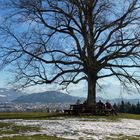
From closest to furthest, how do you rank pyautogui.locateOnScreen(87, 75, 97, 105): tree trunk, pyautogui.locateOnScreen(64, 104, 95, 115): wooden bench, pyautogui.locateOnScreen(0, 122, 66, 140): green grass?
pyautogui.locateOnScreen(0, 122, 66, 140): green grass < pyautogui.locateOnScreen(64, 104, 95, 115): wooden bench < pyautogui.locateOnScreen(87, 75, 97, 105): tree trunk

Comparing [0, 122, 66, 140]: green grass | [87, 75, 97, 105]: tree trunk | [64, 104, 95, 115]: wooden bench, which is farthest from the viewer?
[87, 75, 97, 105]: tree trunk

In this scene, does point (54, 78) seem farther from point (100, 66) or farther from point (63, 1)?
point (63, 1)

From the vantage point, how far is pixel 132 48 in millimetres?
41500

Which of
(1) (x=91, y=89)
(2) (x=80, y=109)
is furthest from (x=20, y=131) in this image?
(1) (x=91, y=89)

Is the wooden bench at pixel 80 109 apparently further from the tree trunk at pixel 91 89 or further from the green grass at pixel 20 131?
the green grass at pixel 20 131

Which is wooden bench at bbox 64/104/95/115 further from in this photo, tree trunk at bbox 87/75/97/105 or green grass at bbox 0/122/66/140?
green grass at bbox 0/122/66/140

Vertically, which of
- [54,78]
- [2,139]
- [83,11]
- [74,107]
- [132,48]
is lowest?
[2,139]

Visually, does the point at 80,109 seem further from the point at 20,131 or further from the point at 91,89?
the point at 20,131

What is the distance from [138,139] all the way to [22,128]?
6435mm

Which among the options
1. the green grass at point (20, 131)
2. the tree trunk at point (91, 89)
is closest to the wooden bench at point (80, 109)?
the tree trunk at point (91, 89)

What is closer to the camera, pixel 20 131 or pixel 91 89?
pixel 20 131

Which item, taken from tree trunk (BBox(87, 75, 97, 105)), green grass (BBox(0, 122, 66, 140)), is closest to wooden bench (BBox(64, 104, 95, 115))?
tree trunk (BBox(87, 75, 97, 105))

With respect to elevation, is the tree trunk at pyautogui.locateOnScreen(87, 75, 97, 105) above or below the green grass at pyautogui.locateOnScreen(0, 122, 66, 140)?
above

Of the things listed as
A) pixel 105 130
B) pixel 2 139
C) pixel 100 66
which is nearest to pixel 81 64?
pixel 100 66
